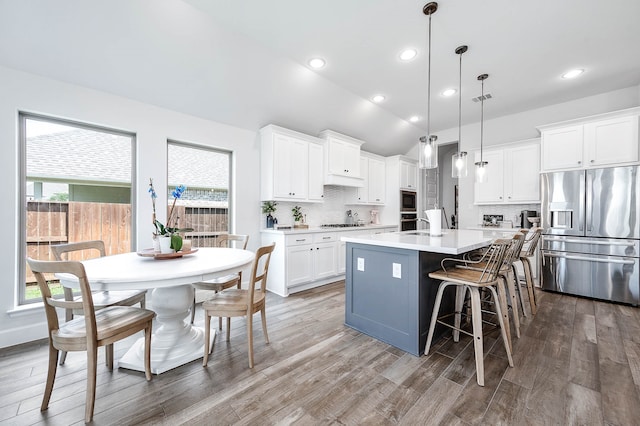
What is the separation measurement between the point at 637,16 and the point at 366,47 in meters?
2.49

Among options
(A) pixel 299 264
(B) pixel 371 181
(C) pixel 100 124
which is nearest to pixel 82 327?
(C) pixel 100 124

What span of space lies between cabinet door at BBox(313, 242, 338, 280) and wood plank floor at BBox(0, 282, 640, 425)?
156 cm

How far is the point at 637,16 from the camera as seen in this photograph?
2379 mm

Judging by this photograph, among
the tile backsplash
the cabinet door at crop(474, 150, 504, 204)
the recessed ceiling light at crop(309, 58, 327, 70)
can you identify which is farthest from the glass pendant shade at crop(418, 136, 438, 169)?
the cabinet door at crop(474, 150, 504, 204)

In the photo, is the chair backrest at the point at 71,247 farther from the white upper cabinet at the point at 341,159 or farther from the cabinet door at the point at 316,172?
the white upper cabinet at the point at 341,159

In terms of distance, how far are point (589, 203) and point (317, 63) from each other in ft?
13.6

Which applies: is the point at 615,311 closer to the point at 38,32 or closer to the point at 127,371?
the point at 127,371

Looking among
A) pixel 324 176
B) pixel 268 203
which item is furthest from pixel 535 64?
pixel 268 203

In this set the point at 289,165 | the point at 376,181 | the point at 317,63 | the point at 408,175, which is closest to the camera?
the point at 317,63

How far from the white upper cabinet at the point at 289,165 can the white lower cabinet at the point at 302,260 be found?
629 millimetres

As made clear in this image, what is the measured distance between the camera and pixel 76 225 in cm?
276

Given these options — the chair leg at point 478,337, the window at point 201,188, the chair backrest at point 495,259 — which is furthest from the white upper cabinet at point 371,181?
the chair leg at point 478,337

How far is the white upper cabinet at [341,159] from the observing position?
4.41m

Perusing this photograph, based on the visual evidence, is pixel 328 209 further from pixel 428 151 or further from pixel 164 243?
pixel 164 243
